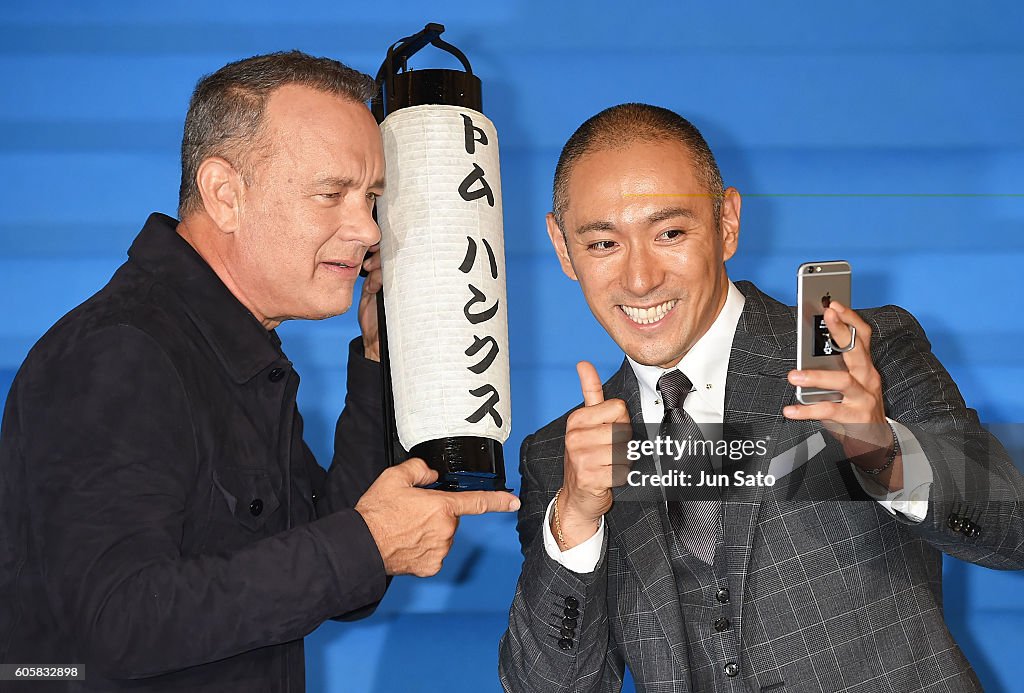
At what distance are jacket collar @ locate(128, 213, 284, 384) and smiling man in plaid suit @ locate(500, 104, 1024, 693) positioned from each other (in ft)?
1.23

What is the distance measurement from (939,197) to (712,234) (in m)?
0.65

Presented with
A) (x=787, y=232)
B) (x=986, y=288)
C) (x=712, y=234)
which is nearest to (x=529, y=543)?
(x=712, y=234)

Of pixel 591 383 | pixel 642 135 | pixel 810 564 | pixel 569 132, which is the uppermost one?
pixel 569 132

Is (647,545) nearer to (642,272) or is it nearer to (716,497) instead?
(716,497)

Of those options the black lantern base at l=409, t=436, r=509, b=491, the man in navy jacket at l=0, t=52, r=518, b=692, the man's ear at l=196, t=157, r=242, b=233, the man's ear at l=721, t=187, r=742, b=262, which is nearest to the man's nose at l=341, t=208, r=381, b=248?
the man in navy jacket at l=0, t=52, r=518, b=692

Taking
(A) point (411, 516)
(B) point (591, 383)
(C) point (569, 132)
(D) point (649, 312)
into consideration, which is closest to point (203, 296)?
(A) point (411, 516)

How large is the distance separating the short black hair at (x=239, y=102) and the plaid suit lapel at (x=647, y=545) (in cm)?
57

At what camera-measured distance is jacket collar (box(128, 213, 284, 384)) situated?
1.25m

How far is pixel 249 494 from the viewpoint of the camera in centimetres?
123

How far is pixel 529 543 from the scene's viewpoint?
150 centimetres

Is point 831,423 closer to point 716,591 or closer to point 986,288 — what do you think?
point 716,591

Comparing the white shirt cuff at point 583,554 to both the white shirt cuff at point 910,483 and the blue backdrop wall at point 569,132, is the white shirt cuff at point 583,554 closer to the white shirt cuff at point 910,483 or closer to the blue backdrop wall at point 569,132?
the white shirt cuff at point 910,483

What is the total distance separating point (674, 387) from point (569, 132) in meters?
0.65

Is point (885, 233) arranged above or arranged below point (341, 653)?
above
